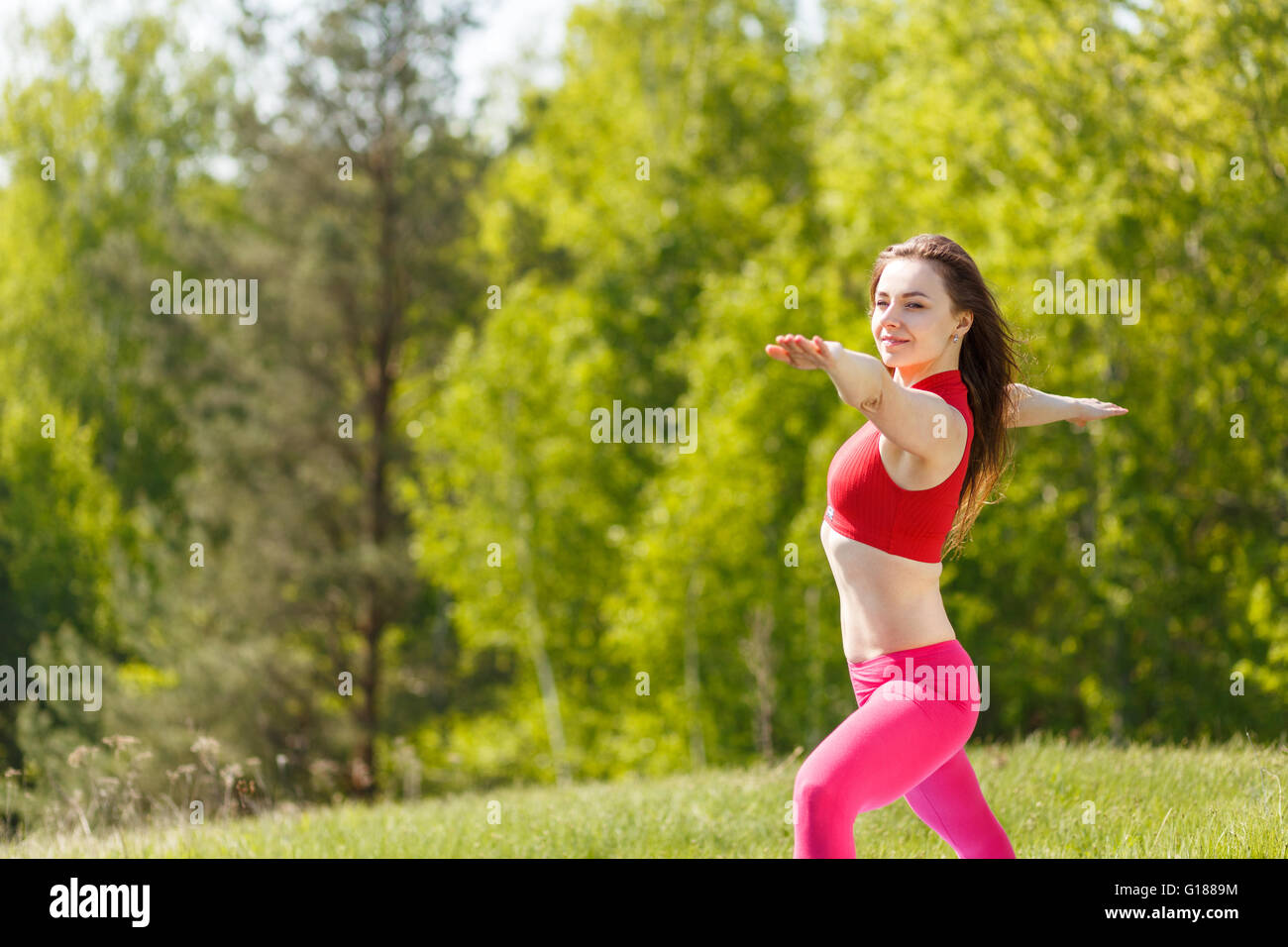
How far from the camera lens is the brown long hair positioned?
3.04 metres

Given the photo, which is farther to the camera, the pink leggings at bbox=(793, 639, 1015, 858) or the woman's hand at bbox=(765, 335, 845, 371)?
the pink leggings at bbox=(793, 639, 1015, 858)

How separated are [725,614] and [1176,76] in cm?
975

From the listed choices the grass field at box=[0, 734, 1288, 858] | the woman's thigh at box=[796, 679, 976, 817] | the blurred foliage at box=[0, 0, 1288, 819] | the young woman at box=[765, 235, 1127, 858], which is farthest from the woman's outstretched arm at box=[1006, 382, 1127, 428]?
the blurred foliage at box=[0, 0, 1288, 819]

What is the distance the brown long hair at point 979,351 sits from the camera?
3041 millimetres

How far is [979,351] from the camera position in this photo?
314 centimetres

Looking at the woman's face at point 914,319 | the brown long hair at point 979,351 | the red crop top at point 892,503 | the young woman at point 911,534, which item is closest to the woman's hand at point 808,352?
the young woman at point 911,534

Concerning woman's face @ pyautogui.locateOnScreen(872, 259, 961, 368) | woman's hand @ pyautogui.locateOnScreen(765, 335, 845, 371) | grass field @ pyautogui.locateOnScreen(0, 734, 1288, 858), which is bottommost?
grass field @ pyautogui.locateOnScreen(0, 734, 1288, 858)

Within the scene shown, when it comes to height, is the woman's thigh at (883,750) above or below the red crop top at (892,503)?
below

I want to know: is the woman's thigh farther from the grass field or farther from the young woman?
the grass field

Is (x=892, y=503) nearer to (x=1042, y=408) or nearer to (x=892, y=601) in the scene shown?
(x=892, y=601)

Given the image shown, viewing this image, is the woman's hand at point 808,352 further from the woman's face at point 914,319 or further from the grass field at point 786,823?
the grass field at point 786,823

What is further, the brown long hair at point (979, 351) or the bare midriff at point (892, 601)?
the brown long hair at point (979, 351)

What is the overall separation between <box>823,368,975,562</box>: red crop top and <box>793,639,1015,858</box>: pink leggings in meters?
0.28
